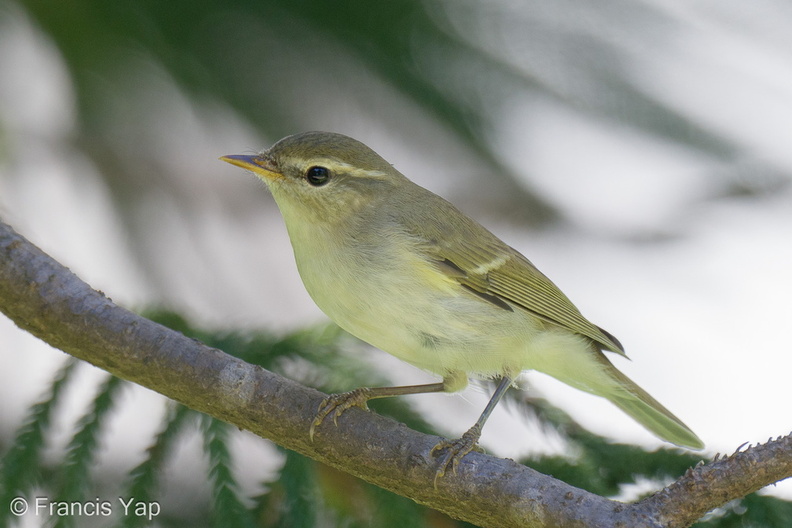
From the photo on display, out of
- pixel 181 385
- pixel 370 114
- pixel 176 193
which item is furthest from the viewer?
pixel 176 193

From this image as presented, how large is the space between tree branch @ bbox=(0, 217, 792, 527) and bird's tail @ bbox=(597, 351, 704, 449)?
4.55ft

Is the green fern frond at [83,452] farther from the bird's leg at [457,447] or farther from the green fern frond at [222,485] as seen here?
the bird's leg at [457,447]

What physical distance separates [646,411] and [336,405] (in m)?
1.54

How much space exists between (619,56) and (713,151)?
1.82 ft

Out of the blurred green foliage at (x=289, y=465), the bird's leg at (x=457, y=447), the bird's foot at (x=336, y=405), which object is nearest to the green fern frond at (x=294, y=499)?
the blurred green foliage at (x=289, y=465)

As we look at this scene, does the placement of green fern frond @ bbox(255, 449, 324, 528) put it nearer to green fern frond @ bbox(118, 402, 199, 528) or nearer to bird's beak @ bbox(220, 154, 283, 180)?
green fern frond @ bbox(118, 402, 199, 528)

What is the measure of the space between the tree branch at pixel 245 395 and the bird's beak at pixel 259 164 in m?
0.83

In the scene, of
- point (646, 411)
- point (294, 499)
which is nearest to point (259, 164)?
point (294, 499)

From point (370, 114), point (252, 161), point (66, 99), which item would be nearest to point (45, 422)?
point (252, 161)

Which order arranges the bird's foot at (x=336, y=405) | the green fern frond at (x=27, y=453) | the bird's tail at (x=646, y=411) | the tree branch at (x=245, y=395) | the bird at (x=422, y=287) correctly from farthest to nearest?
the bird's tail at (x=646, y=411) → the bird at (x=422, y=287) → the green fern frond at (x=27, y=453) → the bird's foot at (x=336, y=405) → the tree branch at (x=245, y=395)

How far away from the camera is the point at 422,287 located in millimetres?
2598

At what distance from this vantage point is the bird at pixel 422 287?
2531 millimetres

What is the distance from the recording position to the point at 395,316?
2498 millimetres

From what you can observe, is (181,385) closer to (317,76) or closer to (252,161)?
(252,161)
